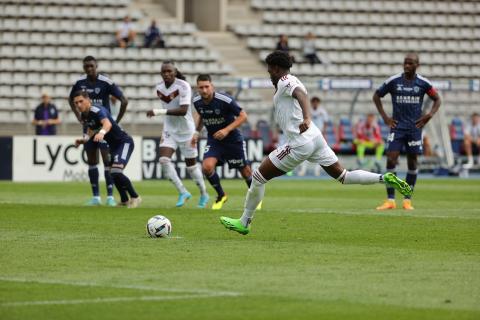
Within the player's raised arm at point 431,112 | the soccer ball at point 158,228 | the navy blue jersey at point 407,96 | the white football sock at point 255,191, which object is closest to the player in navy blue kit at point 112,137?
the navy blue jersey at point 407,96

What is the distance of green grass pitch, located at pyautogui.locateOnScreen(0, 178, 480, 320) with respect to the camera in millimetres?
8102

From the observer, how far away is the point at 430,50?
42.3m

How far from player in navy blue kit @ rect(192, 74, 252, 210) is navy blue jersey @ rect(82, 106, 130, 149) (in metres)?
1.31

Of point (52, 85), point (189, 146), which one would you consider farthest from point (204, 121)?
point (52, 85)

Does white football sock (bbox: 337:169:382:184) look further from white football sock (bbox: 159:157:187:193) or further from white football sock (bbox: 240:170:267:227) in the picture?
white football sock (bbox: 159:157:187:193)

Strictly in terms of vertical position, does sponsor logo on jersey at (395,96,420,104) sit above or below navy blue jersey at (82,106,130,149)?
above


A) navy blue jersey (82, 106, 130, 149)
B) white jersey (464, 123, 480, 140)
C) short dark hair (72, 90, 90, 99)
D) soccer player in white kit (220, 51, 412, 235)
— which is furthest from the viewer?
white jersey (464, 123, 480, 140)

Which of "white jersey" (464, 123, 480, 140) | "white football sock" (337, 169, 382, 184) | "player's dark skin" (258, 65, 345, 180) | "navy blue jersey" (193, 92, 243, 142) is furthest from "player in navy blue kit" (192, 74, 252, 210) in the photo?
"white jersey" (464, 123, 480, 140)

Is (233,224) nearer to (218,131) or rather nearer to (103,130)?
(218,131)

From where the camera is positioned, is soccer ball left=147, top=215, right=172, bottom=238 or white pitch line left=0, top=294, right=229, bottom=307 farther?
soccer ball left=147, top=215, right=172, bottom=238

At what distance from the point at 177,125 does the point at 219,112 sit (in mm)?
1631

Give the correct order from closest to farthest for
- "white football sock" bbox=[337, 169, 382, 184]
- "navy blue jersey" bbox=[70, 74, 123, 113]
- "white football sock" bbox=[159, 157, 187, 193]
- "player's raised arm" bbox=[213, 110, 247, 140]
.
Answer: "white football sock" bbox=[337, 169, 382, 184], "player's raised arm" bbox=[213, 110, 247, 140], "white football sock" bbox=[159, 157, 187, 193], "navy blue jersey" bbox=[70, 74, 123, 113]

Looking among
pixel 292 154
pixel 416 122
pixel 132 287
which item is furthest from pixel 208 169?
pixel 132 287

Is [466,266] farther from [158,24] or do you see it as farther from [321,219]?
[158,24]
